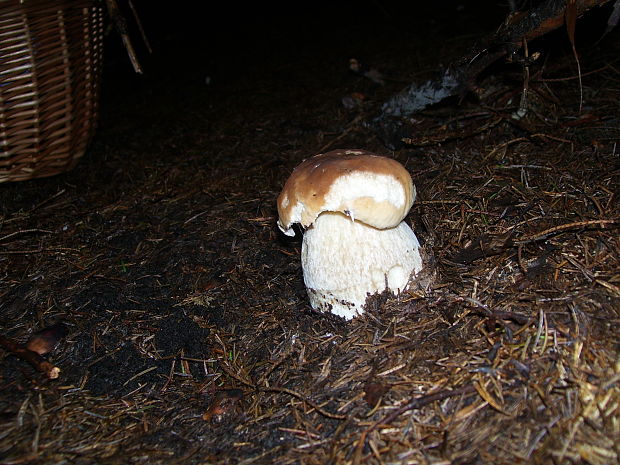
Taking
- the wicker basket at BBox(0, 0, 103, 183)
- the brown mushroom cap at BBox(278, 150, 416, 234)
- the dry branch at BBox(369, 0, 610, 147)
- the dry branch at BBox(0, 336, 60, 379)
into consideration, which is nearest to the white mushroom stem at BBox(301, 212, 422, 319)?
the brown mushroom cap at BBox(278, 150, 416, 234)

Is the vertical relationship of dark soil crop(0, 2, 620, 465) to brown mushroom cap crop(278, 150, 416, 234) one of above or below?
below

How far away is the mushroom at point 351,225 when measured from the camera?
1.71 m

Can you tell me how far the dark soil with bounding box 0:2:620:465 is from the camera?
4.53ft

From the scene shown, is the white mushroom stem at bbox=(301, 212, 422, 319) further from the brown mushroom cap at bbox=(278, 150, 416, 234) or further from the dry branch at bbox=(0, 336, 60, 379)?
the dry branch at bbox=(0, 336, 60, 379)

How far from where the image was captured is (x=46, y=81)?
9.19 feet

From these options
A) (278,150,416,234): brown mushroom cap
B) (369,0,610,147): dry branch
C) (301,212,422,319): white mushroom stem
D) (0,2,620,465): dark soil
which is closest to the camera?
(0,2,620,465): dark soil

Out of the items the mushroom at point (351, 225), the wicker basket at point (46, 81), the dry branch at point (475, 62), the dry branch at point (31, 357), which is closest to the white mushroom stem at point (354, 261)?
the mushroom at point (351, 225)

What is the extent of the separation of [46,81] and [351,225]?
2.41m

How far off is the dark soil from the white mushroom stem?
8cm

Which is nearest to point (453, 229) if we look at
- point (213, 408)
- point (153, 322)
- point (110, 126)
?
point (213, 408)

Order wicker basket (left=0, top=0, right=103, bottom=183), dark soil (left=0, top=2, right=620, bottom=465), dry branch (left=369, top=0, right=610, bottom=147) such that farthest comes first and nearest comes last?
wicker basket (left=0, top=0, right=103, bottom=183) → dry branch (left=369, top=0, right=610, bottom=147) → dark soil (left=0, top=2, right=620, bottom=465)

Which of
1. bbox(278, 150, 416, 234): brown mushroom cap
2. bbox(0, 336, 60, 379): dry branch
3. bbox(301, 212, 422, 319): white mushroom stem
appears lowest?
bbox(0, 336, 60, 379): dry branch

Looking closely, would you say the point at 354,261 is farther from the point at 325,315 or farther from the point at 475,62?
the point at 475,62

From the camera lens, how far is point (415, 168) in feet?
9.25
